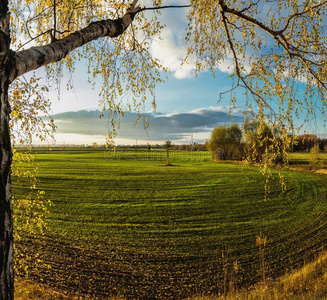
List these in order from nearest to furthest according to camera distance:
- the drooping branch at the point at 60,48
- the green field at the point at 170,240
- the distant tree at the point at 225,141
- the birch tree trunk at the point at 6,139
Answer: the birch tree trunk at the point at 6,139 < the drooping branch at the point at 60,48 < the green field at the point at 170,240 < the distant tree at the point at 225,141

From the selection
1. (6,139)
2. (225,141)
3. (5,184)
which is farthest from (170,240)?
(225,141)

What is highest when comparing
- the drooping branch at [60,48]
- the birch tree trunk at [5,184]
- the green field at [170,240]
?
the drooping branch at [60,48]

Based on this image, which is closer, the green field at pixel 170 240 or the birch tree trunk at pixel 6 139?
the birch tree trunk at pixel 6 139

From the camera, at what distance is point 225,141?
63.7m

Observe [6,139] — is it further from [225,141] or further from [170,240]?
[225,141]

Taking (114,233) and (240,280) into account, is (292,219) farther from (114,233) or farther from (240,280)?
(114,233)

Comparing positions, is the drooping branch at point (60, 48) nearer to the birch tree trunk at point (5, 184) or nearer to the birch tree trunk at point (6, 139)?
the birch tree trunk at point (6, 139)

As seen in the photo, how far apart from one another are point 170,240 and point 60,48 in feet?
34.1

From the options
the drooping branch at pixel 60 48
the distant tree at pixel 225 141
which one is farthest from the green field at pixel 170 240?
the distant tree at pixel 225 141

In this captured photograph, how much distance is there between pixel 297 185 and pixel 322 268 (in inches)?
922

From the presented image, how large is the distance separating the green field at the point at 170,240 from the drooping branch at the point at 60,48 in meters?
3.82

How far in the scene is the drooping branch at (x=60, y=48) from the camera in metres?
2.15

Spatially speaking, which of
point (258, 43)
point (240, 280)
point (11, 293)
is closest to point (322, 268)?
point (240, 280)

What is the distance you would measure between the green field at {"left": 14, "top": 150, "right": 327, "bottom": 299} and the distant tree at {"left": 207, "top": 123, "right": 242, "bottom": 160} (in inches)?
1595
